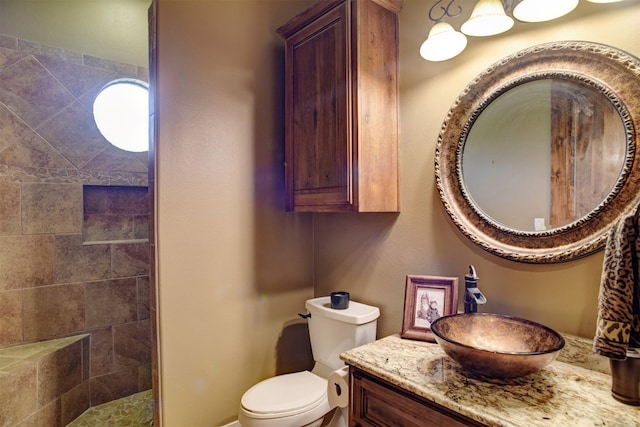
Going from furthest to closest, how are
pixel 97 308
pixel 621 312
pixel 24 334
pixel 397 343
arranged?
1. pixel 97 308
2. pixel 24 334
3. pixel 397 343
4. pixel 621 312

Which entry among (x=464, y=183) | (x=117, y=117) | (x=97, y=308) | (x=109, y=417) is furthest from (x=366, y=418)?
(x=117, y=117)

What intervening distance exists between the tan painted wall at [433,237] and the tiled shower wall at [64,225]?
62.6 inches

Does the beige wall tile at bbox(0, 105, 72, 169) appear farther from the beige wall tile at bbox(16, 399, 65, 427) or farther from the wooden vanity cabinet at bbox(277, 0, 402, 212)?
the wooden vanity cabinet at bbox(277, 0, 402, 212)

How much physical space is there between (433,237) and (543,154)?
568 mm

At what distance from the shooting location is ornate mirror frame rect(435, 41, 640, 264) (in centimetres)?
111

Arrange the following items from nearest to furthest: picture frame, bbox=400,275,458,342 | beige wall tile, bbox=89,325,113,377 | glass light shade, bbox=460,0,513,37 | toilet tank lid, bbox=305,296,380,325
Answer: glass light shade, bbox=460,0,513,37
picture frame, bbox=400,275,458,342
toilet tank lid, bbox=305,296,380,325
beige wall tile, bbox=89,325,113,377

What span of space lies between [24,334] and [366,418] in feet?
7.82

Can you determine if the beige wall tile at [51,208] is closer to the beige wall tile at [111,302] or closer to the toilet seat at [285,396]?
the beige wall tile at [111,302]

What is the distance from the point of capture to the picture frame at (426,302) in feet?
4.80

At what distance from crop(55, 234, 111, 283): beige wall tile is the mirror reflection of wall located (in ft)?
8.33

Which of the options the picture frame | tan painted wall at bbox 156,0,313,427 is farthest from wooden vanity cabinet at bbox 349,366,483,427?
tan painted wall at bbox 156,0,313,427

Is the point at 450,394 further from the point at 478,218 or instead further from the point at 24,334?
the point at 24,334

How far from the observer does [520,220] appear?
4.40 feet

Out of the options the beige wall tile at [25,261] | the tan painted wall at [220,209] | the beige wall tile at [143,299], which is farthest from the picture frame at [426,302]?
the beige wall tile at [25,261]
